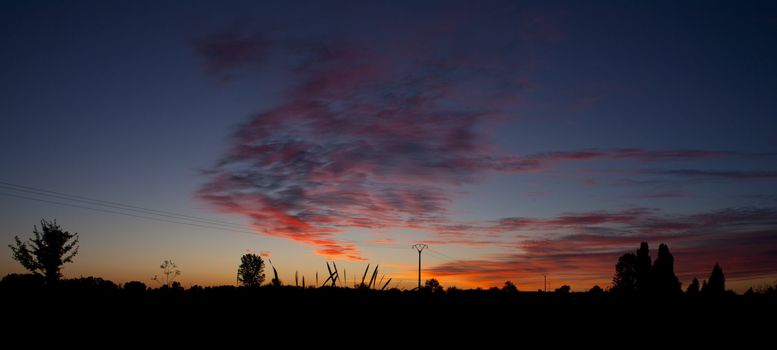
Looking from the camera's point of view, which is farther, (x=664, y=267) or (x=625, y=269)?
(x=625, y=269)

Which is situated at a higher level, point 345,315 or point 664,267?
point 664,267

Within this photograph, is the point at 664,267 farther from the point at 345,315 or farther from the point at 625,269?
the point at 345,315

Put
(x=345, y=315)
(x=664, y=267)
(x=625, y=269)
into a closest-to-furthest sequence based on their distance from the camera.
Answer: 1. (x=345, y=315)
2. (x=664, y=267)
3. (x=625, y=269)

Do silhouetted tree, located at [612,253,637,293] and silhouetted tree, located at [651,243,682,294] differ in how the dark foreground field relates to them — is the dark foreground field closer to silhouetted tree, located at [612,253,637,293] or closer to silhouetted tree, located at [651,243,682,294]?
silhouetted tree, located at [651,243,682,294]

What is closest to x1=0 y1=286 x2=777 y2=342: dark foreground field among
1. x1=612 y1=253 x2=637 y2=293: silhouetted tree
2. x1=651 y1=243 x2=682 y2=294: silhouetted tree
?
x1=651 y1=243 x2=682 y2=294: silhouetted tree

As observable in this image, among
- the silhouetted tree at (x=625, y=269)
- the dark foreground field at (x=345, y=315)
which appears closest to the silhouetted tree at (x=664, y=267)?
the silhouetted tree at (x=625, y=269)

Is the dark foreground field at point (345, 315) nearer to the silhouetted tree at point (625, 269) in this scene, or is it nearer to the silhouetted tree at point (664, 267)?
the silhouetted tree at point (664, 267)

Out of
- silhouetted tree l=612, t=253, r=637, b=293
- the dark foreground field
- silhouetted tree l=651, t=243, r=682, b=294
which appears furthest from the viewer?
silhouetted tree l=612, t=253, r=637, b=293

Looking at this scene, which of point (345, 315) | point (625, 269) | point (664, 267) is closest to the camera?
point (345, 315)

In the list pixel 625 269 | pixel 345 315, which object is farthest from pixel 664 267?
pixel 345 315

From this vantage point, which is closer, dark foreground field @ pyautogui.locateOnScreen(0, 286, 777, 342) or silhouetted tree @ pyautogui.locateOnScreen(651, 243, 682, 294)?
dark foreground field @ pyautogui.locateOnScreen(0, 286, 777, 342)

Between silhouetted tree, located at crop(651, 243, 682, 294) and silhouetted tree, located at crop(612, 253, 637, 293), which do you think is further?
silhouetted tree, located at crop(612, 253, 637, 293)

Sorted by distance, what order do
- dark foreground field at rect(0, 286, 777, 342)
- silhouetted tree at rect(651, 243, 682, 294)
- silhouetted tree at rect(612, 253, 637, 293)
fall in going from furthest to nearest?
silhouetted tree at rect(612, 253, 637, 293), silhouetted tree at rect(651, 243, 682, 294), dark foreground field at rect(0, 286, 777, 342)

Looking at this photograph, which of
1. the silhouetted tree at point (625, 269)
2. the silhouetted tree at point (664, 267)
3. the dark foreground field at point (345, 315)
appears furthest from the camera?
the silhouetted tree at point (625, 269)
